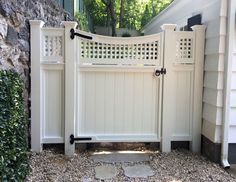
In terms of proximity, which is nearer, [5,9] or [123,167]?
[5,9]

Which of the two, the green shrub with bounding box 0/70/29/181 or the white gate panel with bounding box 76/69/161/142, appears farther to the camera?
the white gate panel with bounding box 76/69/161/142

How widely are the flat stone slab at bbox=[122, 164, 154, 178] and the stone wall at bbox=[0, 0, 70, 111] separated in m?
1.41

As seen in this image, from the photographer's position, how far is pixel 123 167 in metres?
3.43

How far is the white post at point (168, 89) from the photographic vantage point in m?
3.81

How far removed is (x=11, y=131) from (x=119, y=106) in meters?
1.67

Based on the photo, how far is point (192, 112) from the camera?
12.9 ft

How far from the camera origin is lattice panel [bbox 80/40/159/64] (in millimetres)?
3791

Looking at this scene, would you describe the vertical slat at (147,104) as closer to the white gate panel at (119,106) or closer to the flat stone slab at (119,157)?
the white gate panel at (119,106)

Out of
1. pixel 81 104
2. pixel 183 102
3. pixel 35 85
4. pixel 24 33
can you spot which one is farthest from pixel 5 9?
pixel 183 102

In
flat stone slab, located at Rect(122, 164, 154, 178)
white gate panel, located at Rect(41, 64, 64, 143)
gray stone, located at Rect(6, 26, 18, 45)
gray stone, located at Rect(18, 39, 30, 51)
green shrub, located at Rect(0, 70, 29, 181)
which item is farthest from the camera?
white gate panel, located at Rect(41, 64, 64, 143)

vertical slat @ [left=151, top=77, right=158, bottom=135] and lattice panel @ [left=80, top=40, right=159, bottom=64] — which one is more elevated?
lattice panel @ [left=80, top=40, right=159, bottom=64]

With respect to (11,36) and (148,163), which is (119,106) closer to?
(148,163)

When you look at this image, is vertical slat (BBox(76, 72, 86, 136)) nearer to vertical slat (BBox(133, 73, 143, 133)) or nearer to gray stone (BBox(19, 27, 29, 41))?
vertical slat (BBox(133, 73, 143, 133))

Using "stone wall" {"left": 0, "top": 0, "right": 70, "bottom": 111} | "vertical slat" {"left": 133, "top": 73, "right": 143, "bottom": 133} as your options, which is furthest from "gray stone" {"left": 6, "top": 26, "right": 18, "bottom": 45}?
"vertical slat" {"left": 133, "top": 73, "right": 143, "bottom": 133}
